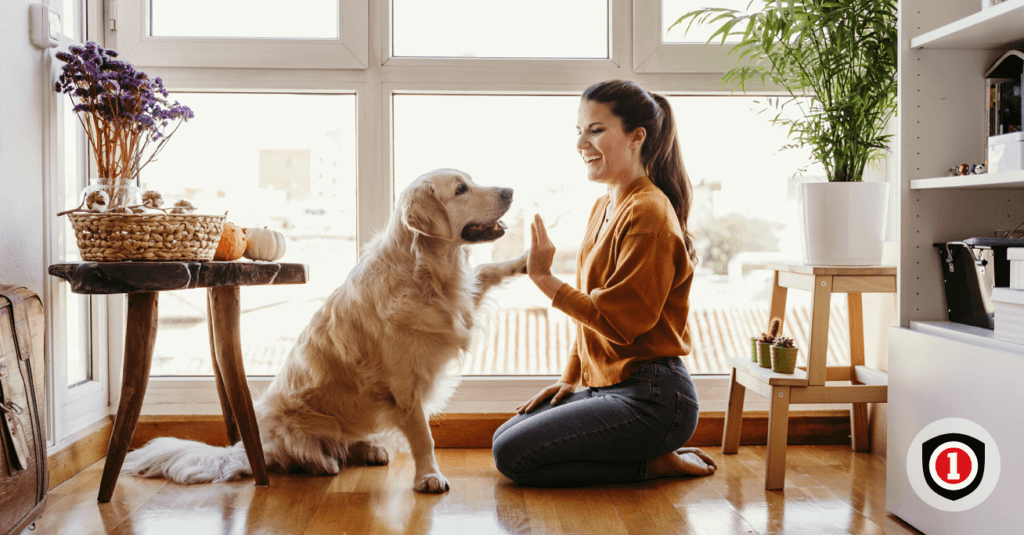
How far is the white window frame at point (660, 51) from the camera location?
2.51 meters

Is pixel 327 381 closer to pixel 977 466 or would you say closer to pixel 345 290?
pixel 345 290

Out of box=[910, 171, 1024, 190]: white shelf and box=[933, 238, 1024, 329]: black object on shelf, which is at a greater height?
box=[910, 171, 1024, 190]: white shelf

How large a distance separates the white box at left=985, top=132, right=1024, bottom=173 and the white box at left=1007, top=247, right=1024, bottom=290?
201 millimetres

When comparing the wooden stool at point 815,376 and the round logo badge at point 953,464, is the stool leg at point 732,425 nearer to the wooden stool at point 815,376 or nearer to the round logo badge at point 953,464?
the wooden stool at point 815,376

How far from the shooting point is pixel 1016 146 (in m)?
1.54

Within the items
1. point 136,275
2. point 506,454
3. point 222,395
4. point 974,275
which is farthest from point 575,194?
point 136,275

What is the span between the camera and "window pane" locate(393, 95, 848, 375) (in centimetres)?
262

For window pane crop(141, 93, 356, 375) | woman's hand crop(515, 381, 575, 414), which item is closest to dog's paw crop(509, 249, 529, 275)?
woman's hand crop(515, 381, 575, 414)

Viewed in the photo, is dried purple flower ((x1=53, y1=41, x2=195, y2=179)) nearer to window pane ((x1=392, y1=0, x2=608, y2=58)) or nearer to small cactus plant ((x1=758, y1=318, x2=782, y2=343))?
window pane ((x1=392, y1=0, x2=608, y2=58))

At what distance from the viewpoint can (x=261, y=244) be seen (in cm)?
212

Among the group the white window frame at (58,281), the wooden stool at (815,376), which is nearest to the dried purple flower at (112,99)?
the white window frame at (58,281)

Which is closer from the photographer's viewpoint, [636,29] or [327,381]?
[327,381]

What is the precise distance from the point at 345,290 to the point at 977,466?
1695 millimetres

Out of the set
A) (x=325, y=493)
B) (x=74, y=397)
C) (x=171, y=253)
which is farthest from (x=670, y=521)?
(x=74, y=397)
